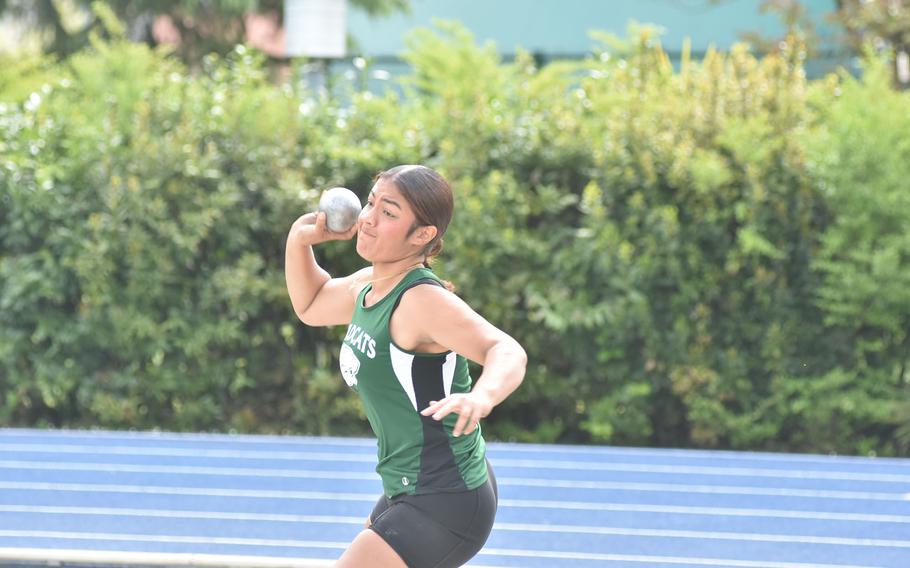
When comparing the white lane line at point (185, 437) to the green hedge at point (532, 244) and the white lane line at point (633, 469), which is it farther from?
the white lane line at point (633, 469)

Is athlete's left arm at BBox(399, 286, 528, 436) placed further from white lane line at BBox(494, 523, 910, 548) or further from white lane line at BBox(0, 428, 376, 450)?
white lane line at BBox(0, 428, 376, 450)

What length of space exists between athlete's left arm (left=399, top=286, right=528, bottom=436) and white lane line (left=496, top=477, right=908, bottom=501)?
396 centimetres

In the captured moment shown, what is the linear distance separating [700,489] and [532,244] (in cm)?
203

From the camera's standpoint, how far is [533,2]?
19.4 m

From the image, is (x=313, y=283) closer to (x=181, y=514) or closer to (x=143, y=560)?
(x=143, y=560)

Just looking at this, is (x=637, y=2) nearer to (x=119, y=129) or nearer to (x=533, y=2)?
(x=533, y=2)

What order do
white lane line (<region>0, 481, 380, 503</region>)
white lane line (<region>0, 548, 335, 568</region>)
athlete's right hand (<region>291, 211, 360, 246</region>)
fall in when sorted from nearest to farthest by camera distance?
athlete's right hand (<region>291, 211, 360, 246</region>)
white lane line (<region>0, 548, 335, 568</region>)
white lane line (<region>0, 481, 380, 503</region>)

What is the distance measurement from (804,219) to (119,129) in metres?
4.47

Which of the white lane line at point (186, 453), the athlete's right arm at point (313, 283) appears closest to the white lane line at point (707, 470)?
the white lane line at point (186, 453)

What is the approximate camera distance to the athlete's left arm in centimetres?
292

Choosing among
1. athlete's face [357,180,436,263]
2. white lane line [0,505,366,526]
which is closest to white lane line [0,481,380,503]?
white lane line [0,505,366,526]

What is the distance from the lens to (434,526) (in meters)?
3.35

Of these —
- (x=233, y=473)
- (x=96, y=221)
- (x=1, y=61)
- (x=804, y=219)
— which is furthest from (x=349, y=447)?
(x=1, y=61)

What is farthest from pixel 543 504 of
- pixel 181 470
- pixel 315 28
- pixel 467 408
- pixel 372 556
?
pixel 315 28
